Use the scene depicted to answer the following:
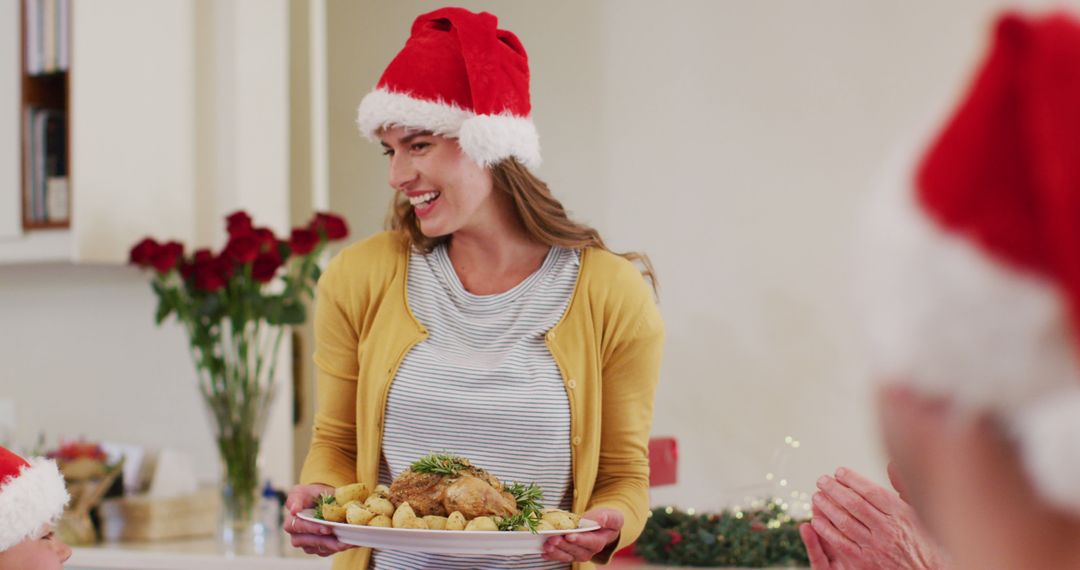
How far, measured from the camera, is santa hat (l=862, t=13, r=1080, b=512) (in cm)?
42

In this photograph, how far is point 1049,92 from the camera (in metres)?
0.42

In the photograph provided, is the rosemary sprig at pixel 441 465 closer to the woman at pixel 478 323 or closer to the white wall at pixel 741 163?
the woman at pixel 478 323

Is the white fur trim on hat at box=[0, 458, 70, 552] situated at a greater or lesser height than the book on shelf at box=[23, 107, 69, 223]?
lesser

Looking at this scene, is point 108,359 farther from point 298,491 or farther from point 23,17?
point 298,491

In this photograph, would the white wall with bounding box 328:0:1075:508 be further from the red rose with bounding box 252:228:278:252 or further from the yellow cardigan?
the yellow cardigan

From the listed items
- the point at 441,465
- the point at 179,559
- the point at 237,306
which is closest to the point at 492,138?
the point at 441,465

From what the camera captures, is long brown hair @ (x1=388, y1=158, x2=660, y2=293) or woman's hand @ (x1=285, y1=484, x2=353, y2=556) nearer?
woman's hand @ (x1=285, y1=484, x2=353, y2=556)

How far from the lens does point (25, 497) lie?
4.47 feet

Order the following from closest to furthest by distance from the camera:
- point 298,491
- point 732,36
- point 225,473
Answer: point 298,491 < point 225,473 < point 732,36

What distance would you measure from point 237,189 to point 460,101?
136cm

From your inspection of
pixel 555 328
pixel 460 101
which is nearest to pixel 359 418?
pixel 555 328

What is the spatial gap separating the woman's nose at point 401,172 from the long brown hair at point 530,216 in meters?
0.10

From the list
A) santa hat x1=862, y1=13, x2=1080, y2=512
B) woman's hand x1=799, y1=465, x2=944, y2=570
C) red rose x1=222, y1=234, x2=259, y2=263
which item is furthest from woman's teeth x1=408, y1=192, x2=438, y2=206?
santa hat x1=862, y1=13, x2=1080, y2=512

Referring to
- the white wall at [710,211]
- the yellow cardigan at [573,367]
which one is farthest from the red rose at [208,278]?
the yellow cardigan at [573,367]
